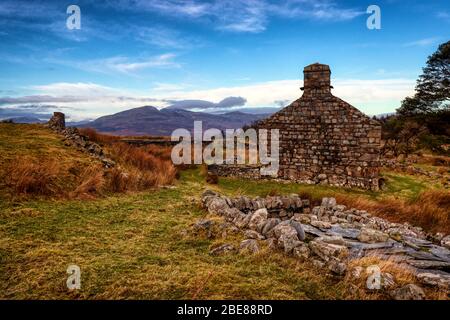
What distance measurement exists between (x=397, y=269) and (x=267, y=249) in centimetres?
193

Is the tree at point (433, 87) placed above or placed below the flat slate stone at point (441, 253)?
above

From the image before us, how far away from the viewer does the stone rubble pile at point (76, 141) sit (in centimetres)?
1248

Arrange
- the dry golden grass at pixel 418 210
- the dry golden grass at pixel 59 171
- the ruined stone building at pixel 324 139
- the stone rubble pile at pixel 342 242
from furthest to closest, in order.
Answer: the ruined stone building at pixel 324 139
the dry golden grass at pixel 418 210
the dry golden grass at pixel 59 171
the stone rubble pile at pixel 342 242

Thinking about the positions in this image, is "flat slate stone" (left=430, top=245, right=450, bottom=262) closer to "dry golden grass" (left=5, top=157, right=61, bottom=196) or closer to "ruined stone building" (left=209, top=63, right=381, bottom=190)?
"dry golden grass" (left=5, top=157, right=61, bottom=196)

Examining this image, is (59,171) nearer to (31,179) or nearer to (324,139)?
(31,179)

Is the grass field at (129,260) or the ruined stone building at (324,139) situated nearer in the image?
the grass field at (129,260)

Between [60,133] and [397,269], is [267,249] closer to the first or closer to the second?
[397,269]

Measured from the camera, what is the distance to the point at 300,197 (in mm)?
11562

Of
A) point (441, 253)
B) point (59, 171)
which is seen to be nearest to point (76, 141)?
point (59, 171)

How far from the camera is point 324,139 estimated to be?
1633cm

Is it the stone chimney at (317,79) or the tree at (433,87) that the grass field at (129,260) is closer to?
the stone chimney at (317,79)

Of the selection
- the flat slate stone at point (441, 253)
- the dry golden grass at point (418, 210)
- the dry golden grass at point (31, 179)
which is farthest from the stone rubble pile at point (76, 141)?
the flat slate stone at point (441, 253)

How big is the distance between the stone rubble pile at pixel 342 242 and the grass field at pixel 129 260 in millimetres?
287
